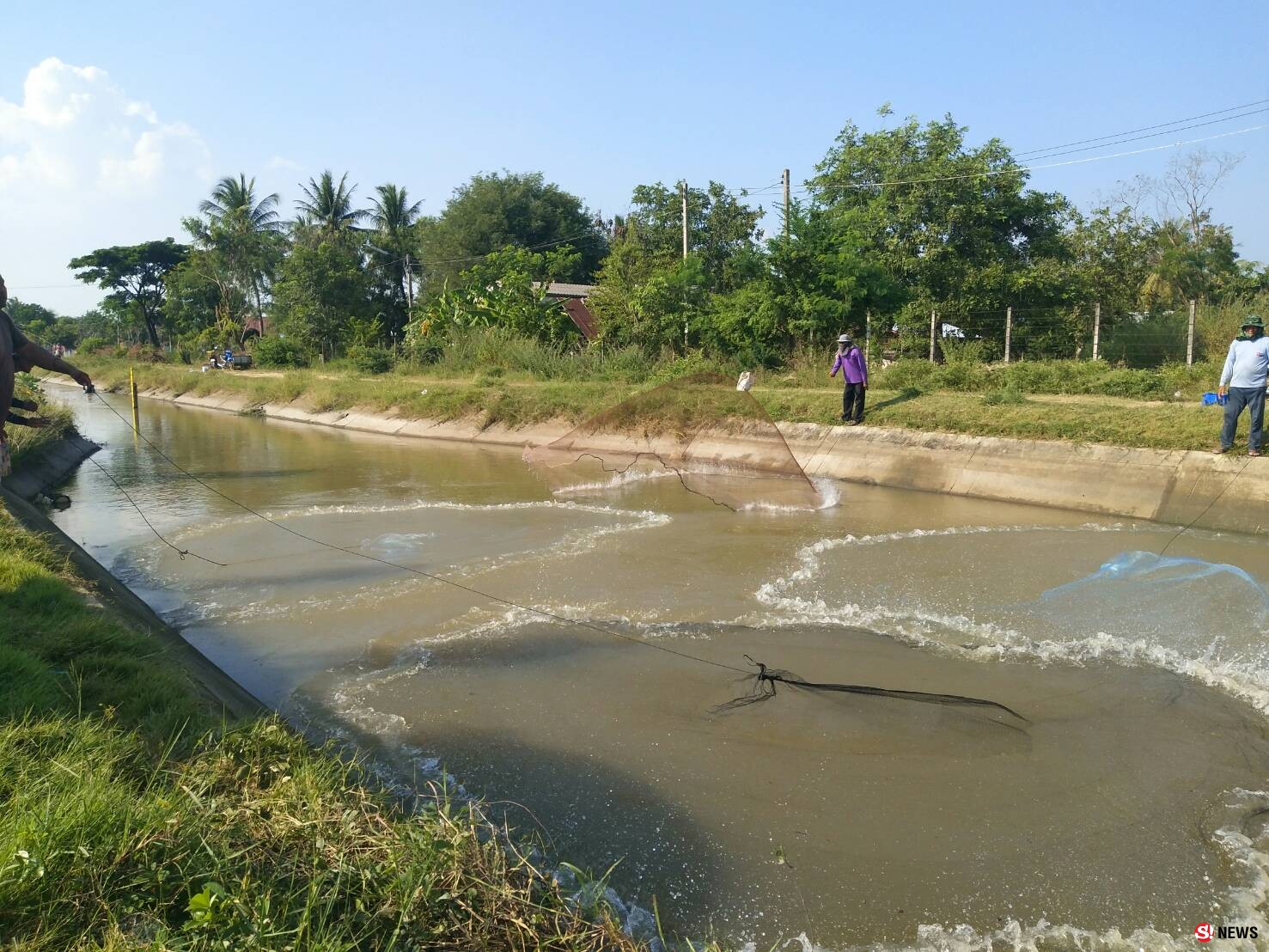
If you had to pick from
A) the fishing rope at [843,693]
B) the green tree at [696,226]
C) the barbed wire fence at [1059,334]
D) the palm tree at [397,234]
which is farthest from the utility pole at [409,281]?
the fishing rope at [843,693]

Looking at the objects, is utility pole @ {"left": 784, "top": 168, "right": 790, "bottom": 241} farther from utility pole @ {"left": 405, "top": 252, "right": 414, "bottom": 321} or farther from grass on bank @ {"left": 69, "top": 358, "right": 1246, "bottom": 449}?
utility pole @ {"left": 405, "top": 252, "right": 414, "bottom": 321}

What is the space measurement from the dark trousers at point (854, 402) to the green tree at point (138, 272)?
52746 mm

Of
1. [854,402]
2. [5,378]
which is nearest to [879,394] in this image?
[854,402]

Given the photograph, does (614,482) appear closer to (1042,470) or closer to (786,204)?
(1042,470)

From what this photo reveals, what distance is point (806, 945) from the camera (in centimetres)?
374

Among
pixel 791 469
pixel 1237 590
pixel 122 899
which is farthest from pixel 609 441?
pixel 122 899

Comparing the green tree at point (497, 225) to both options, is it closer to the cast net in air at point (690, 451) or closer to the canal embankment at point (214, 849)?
the cast net in air at point (690, 451)

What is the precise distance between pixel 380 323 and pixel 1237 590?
39413 millimetres

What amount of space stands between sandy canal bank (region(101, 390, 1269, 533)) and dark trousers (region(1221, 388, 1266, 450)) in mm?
273

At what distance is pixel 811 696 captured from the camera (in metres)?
5.99

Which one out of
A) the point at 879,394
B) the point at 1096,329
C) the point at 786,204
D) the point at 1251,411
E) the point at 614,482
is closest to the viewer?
the point at 1251,411

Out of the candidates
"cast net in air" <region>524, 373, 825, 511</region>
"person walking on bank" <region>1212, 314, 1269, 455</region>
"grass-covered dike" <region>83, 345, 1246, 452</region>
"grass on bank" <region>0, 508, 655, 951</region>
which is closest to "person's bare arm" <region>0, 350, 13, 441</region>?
"grass on bank" <region>0, 508, 655, 951</region>

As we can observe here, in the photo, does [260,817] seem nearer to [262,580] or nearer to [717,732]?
[717,732]

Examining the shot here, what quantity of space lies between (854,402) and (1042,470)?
13.1ft
